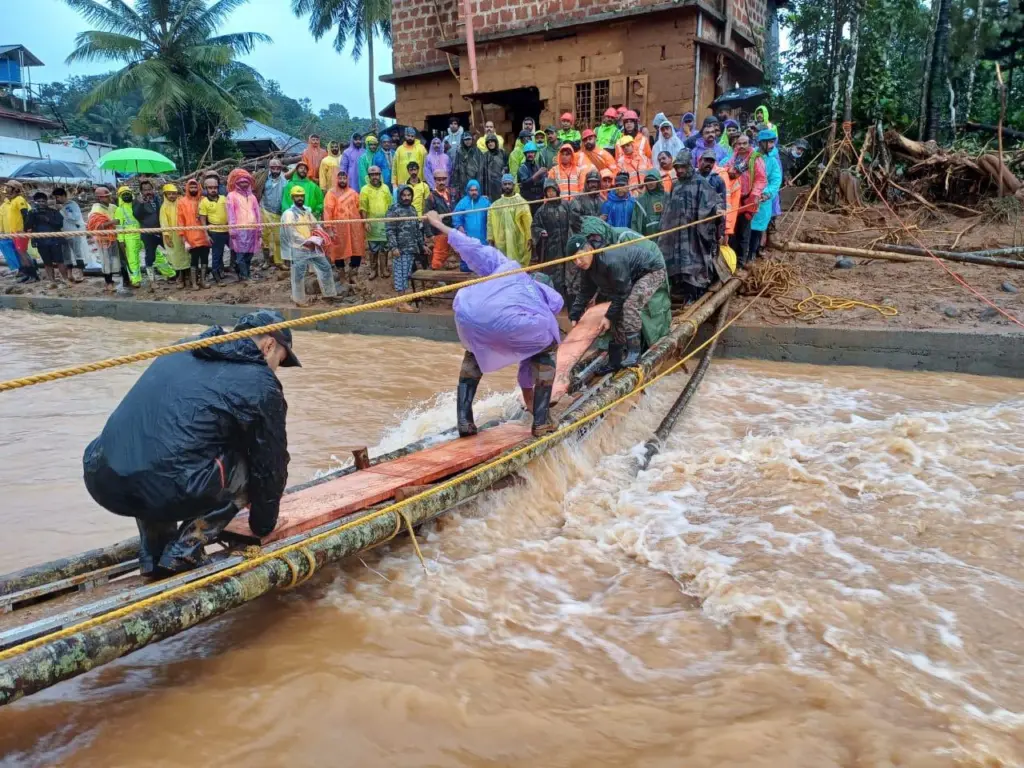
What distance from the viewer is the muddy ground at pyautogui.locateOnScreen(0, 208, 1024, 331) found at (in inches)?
323

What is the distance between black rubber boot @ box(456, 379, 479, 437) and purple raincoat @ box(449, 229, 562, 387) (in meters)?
0.35

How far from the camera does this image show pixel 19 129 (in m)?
30.9

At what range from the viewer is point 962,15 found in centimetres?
1745

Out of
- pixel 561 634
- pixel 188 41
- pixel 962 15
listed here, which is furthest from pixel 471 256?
pixel 188 41

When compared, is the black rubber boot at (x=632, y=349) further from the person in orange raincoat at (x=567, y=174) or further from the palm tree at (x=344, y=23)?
the palm tree at (x=344, y=23)

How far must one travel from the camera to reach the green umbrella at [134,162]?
49.8 feet

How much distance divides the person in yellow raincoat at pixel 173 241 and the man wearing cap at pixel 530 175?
19.1ft

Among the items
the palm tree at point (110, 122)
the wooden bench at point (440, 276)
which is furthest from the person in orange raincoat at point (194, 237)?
the palm tree at point (110, 122)

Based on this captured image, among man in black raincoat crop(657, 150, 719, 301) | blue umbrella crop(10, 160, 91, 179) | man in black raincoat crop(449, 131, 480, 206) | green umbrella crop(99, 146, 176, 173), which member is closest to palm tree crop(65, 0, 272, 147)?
blue umbrella crop(10, 160, 91, 179)

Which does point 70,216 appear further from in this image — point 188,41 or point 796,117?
point 796,117

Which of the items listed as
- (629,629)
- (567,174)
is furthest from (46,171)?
(629,629)

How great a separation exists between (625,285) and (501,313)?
220 centimetres

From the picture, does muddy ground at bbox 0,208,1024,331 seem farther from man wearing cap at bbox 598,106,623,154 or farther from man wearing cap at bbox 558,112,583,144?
man wearing cap at bbox 558,112,583,144

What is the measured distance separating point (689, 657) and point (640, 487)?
1815mm
